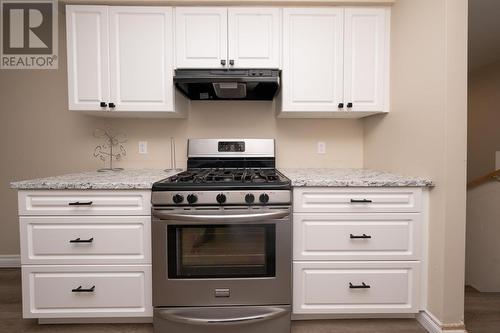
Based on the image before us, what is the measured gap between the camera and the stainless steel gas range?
5.18ft

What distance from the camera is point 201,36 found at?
199cm

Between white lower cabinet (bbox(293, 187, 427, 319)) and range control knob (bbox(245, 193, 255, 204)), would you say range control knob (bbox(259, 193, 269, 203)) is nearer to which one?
range control knob (bbox(245, 193, 255, 204))

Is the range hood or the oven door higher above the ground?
the range hood

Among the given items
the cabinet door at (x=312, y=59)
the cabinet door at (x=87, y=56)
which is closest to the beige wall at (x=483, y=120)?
the cabinet door at (x=312, y=59)

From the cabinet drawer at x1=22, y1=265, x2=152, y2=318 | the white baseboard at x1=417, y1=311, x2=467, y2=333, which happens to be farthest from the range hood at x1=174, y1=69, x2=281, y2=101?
the white baseboard at x1=417, y1=311, x2=467, y2=333

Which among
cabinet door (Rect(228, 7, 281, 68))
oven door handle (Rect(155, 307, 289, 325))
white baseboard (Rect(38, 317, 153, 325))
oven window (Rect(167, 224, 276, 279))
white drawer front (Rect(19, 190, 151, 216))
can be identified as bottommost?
white baseboard (Rect(38, 317, 153, 325))

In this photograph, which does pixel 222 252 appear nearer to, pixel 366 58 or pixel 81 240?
pixel 81 240

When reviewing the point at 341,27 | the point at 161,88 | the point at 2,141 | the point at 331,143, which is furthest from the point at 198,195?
the point at 2,141

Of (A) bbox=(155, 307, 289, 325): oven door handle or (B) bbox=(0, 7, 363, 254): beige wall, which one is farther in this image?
(B) bbox=(0, 7, 363, 254): beige wall

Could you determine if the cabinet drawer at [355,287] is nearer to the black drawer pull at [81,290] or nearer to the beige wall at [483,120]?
the black drawer pull at [81,290]

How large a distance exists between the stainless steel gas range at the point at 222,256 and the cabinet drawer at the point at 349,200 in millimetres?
120

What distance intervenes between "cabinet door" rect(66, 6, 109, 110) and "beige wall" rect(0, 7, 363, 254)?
419 mm

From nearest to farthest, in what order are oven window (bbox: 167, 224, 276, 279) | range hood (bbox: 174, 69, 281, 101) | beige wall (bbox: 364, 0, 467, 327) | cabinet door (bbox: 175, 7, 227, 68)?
beige wall (bbox: 364, 0, 467, 327) < oven window (bbox: 167, 224, 276, 279) < range hood (bbox: 174, 69, 281, 101) < cabinet door (bbox: 175, 7, 227, 68)

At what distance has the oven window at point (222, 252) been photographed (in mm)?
1605
